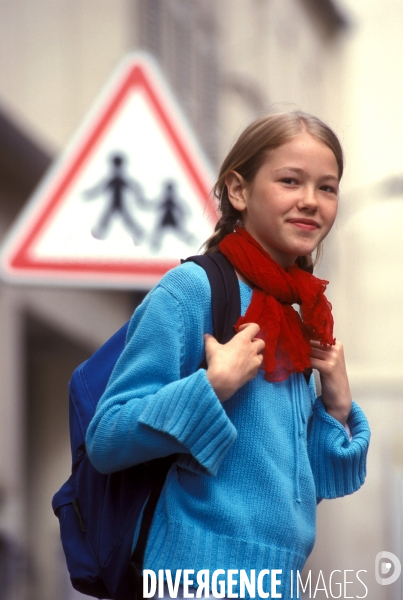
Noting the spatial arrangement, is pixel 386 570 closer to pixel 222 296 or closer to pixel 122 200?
pixel 122 200

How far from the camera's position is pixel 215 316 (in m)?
2.12

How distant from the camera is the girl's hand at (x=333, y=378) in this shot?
2260 millimetres

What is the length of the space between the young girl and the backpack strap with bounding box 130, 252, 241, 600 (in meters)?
0.01

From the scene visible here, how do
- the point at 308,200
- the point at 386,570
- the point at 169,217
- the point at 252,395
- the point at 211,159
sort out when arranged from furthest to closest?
1. the point at 211,159
2. the point at 169,217
3. the point at 386,570
4. the point at 308,200
5. the point at 252,395

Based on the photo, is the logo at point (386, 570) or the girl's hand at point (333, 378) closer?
the girl's hand at point (333, 378)

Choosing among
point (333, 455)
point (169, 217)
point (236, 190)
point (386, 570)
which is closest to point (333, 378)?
point (333, 455)

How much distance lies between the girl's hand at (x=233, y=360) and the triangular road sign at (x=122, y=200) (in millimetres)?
1448

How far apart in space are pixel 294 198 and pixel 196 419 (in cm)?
48

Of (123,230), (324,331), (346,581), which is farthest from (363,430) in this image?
(123,230)

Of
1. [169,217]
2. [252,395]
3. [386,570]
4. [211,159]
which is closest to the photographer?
[252,395]

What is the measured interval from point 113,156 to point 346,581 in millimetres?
1502

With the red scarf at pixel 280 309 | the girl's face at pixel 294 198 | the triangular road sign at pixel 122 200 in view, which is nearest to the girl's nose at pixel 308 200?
the girl's face at pixel 294 198

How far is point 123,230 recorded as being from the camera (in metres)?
3.58

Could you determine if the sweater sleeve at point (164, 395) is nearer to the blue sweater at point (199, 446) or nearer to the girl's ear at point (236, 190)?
the blue sweater at point (199, 446)
